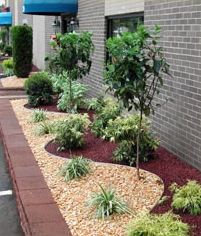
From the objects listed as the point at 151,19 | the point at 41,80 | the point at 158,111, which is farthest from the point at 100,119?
the point at 41,80

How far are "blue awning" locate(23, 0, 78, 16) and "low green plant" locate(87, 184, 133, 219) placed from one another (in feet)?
29.7

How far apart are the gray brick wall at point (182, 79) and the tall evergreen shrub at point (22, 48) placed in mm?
10138

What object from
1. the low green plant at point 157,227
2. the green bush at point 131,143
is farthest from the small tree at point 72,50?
the low green plant at point 157,227

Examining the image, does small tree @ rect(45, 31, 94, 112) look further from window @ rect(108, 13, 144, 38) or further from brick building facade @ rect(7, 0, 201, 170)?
brick building facade @ rect(7, 0, 201, 170)

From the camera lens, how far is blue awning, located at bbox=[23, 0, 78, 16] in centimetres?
1315

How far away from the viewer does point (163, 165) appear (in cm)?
630

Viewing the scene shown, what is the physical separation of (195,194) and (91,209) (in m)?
1.16

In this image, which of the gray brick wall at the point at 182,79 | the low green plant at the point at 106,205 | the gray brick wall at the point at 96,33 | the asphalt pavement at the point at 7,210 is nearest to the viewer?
the low green plant at the point at 106,205

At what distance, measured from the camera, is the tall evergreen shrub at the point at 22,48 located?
1675cm

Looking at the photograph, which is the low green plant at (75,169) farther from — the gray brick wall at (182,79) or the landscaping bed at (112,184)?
the gray brick wall at (182,79)

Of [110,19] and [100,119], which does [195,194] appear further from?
[110,19]

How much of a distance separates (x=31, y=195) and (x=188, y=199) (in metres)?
1.92

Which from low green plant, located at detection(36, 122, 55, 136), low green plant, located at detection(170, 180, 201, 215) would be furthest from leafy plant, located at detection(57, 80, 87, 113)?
low green plant, located at detection(170, 180, 201, 215)

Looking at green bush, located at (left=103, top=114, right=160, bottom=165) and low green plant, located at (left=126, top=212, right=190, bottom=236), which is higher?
green bush, located at (left=103, top=114, right=160, bottom=165)
